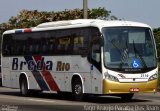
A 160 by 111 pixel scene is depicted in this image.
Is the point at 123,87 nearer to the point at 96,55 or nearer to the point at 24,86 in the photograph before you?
the point at 96,55

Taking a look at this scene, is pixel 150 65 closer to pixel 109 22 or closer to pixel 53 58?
pixel 109 22

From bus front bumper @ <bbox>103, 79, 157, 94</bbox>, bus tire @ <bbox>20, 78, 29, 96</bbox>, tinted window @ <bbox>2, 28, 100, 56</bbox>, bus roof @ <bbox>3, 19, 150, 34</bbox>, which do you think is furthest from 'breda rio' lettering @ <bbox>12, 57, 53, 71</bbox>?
bus front bumper @ <bbox>103, 79, 157, 94</bbox>

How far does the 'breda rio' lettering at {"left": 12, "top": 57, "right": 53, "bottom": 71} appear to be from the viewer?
2688 cm

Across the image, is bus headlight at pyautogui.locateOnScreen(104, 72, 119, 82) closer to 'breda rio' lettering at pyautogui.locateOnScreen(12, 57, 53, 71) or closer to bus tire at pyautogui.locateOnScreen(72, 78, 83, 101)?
bus tire at pyautogui.locateOnScreen(72, 78, 83, 101)

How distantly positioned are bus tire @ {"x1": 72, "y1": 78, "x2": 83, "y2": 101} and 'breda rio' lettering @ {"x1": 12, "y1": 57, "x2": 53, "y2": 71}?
2067mm

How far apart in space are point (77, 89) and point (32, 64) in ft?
13.4

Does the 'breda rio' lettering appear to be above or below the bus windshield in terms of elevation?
below

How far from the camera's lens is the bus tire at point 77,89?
2448 centimetres

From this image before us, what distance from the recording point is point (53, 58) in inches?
1038

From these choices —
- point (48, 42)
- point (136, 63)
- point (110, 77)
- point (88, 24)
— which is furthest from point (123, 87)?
point (48, 42)

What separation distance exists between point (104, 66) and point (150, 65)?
1826mm

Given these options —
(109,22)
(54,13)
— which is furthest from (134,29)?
(54,13)

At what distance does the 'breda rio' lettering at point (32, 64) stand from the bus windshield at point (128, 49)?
13.5 feet

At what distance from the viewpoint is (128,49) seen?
918 inches
